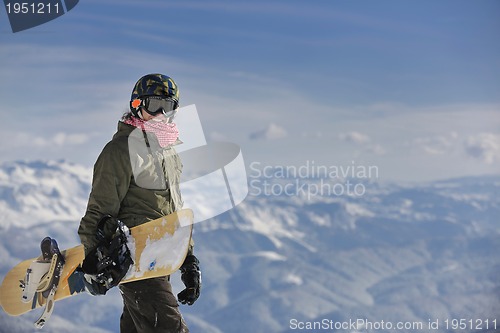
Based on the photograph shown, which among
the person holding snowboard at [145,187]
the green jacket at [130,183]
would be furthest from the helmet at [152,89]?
the green jacket at [130,183]

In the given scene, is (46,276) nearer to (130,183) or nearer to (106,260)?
(106,260)

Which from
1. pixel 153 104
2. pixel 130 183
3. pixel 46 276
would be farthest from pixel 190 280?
pixel 153 104

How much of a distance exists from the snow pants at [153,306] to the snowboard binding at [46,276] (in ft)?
1.90

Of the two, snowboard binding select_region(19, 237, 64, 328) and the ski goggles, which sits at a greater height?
the ski goggles

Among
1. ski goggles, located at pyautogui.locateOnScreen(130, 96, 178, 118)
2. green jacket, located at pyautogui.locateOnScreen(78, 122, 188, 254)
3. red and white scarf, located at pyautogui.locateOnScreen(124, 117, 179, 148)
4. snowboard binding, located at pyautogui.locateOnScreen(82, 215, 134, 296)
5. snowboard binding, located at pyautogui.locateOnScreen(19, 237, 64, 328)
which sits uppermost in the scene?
ski goggles, located at pyautogui.locateOnScreen(130, 96, 178, 118)

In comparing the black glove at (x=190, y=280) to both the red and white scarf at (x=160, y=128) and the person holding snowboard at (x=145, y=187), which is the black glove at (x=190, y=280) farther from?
the red and white scarf at (x=160, y=128)

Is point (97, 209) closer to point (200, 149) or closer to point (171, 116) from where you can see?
point (171, 116)

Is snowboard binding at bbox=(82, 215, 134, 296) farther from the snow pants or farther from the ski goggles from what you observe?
the ski goggles

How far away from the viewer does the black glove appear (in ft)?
14.1

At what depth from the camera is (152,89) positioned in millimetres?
4277

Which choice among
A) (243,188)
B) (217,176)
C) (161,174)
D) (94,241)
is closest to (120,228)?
(94,241)

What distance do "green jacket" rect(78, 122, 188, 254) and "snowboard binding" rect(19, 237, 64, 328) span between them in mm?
613

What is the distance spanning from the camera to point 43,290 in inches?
175

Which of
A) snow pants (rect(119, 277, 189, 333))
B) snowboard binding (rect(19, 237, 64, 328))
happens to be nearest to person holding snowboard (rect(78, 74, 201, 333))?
snow pants (rect(119, 277, 189, 333))
